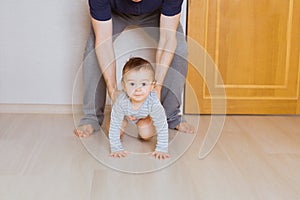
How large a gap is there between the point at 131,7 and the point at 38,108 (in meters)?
0.76

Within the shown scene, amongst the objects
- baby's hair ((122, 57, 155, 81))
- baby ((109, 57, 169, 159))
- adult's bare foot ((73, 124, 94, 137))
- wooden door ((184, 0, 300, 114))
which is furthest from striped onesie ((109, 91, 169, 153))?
wooden door ((184, 0, 300, 114))

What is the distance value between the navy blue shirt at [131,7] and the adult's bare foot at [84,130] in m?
0.46

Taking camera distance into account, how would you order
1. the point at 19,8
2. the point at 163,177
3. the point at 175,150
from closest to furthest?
the point at 163,177 → the point at 175,150 → the point at 19,8

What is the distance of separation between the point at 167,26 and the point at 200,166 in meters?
0.58

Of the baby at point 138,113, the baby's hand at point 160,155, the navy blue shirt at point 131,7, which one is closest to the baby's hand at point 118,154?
the baby at point 138,113

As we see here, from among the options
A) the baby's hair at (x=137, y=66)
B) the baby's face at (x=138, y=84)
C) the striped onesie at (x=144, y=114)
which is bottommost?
the striped onesie at (x=144, y=114)

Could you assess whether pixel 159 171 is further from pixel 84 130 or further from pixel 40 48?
pixel 40 48

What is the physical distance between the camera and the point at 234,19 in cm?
227

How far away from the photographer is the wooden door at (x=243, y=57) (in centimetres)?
226

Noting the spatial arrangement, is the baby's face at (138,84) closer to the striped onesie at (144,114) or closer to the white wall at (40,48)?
the striped onesie at (144,114)

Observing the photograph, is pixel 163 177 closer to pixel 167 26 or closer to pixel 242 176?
pixel 242 176

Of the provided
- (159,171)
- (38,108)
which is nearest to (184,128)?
(159,171)

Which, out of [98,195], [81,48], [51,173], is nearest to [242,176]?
[98,195]

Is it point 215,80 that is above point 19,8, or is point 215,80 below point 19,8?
below
